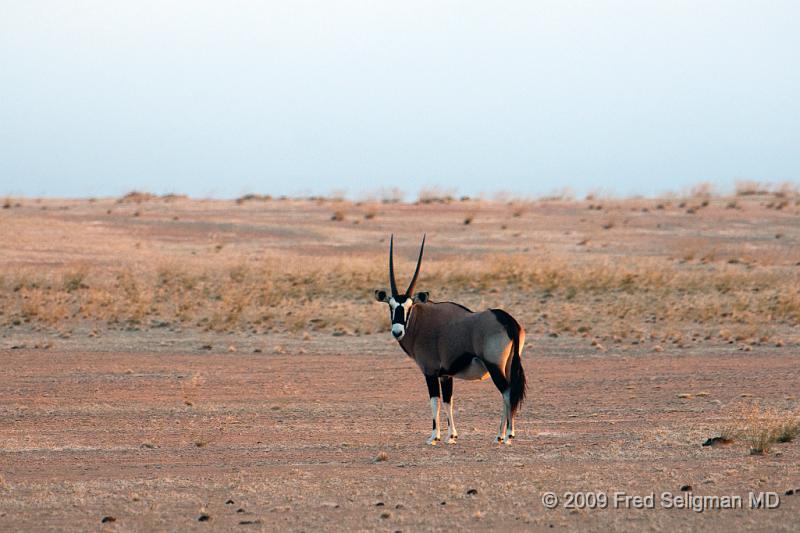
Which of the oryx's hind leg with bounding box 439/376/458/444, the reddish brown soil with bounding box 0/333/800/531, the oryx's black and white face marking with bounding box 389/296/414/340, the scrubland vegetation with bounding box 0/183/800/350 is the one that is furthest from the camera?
the scrubland vegetation with bounding box 0/183/800/350

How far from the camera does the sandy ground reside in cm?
877

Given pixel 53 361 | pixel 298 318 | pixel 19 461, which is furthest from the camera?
pixel 298 318

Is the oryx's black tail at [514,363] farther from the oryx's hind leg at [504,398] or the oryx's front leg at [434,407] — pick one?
the oryx's front leg at [434,407]

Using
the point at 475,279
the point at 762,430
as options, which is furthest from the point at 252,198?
the point at 762,430

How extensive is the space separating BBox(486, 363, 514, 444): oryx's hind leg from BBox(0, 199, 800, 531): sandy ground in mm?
180

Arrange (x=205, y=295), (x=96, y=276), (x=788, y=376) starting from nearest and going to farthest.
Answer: (x=788, y=376) → (x=205, y=295) → (x=96, y=276)

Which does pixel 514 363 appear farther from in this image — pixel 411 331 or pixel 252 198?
pixel 252 198

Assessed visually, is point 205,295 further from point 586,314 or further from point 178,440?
point 178,440

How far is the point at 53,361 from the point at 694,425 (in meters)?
11.1

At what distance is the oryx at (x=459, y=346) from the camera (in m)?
11.5

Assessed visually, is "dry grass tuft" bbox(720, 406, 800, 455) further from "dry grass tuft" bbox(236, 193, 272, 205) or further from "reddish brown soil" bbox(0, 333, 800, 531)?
"dry grass tuft" bbox(236, 193, 272, 205)

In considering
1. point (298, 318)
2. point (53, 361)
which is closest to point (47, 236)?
point (298, 318)

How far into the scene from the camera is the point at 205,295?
27.2m

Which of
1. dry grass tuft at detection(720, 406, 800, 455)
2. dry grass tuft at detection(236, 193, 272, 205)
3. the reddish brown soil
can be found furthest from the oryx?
dry grass tuft at detection(236, 193, 272, 205)
